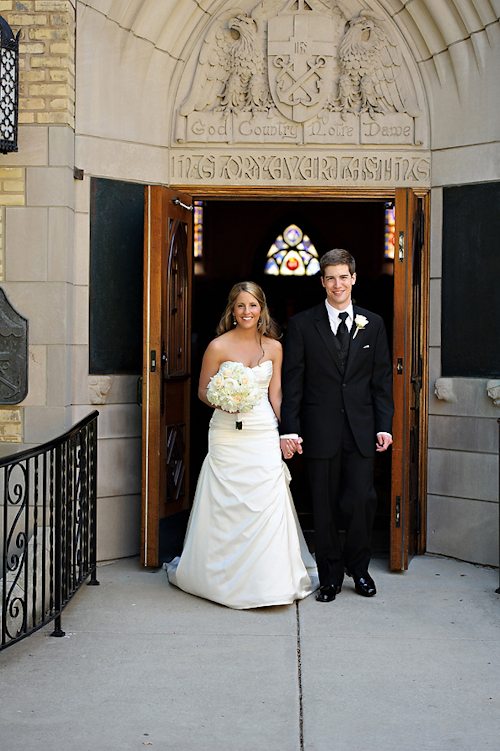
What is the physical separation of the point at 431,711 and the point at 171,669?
3.96ft

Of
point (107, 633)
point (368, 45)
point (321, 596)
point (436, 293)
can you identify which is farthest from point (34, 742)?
point (368, 45)

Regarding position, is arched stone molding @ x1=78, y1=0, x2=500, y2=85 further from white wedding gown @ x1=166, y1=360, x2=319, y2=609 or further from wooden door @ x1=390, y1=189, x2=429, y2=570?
white wedding gown @ x1=166, y1=360, x2=319, y2=609

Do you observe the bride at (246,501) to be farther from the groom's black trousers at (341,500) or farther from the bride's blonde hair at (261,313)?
the groom's black trousers at (341,500)

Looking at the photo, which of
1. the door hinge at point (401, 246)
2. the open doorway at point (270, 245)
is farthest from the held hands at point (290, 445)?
the open doorway at point (270, 245)

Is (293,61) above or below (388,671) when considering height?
above

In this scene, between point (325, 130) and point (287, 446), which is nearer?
point (287, 446)

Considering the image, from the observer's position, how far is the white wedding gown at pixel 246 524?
477 centimetres

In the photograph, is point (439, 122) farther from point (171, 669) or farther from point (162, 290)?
point (171, 669)

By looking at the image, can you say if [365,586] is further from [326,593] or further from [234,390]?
[234,390]

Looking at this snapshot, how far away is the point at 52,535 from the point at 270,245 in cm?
1067

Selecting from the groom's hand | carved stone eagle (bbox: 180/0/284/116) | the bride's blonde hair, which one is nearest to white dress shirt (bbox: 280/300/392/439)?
the bride's blonde hair

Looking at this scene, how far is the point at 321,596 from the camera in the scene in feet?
16.1

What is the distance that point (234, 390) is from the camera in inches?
191

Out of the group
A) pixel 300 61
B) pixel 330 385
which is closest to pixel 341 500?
pixel 330 385
